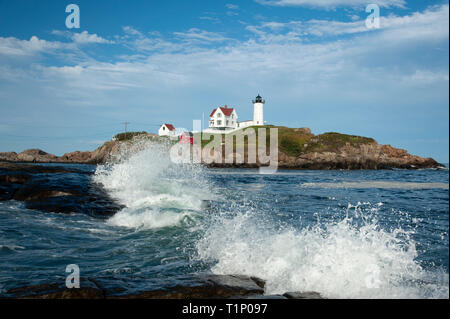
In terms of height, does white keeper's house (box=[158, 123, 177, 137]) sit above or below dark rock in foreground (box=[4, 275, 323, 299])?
above

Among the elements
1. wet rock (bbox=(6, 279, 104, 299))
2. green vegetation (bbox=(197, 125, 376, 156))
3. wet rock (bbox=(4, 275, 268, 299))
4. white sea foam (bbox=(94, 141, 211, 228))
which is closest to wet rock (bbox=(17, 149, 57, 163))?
green vegetation (bbox=(197, 125, 376, 156))

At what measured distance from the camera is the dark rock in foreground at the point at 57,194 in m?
12.5

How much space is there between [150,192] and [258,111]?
8062 centimetres

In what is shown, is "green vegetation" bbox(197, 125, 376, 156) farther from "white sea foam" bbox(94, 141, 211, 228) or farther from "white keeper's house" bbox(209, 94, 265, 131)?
"white sea foam" bbox(94, 141, 211, 228)

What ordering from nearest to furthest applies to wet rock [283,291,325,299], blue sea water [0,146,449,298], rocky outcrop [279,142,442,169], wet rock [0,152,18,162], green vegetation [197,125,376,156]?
wet rock [283,291,325,299] < blue sea water [0,146,449,298] < rocky outcrop [279,142,442,169] < green vegetation [197,125,376,156] < wet rock [0,152,18,162]

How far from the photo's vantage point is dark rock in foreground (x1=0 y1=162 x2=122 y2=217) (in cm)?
1247

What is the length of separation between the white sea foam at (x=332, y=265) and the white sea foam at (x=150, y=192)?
395 cm

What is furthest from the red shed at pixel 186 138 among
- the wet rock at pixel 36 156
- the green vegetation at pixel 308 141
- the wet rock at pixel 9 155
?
the wet rock at pixel 9 155

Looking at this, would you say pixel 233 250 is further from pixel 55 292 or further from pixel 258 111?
pixel 258 111

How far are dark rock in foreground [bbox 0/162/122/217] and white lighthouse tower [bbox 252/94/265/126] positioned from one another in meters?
79.0

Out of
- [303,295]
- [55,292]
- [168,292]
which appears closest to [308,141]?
[303,295]

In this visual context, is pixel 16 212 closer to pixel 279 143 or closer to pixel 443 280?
pixel 443 280

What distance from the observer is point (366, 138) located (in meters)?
73.8
